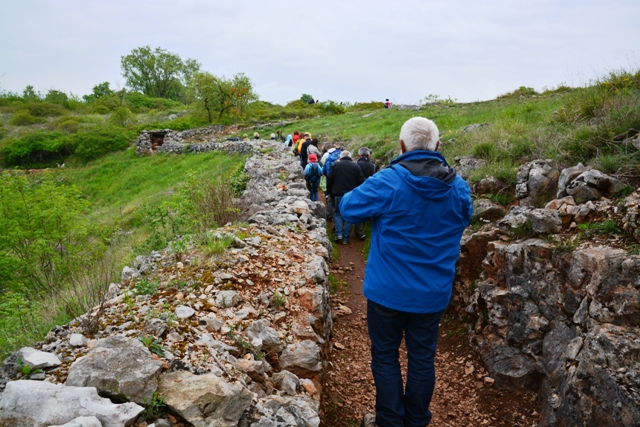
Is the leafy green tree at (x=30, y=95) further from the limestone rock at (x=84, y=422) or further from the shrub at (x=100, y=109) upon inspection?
the limestone rock at (x=84, y=422)

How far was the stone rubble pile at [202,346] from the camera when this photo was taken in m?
2.36

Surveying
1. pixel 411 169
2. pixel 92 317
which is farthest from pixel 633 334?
pixel 92 317

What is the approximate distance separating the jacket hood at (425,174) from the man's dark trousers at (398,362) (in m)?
0.99

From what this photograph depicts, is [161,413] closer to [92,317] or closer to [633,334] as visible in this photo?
[92,317]

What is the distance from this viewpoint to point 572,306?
4.03 metres

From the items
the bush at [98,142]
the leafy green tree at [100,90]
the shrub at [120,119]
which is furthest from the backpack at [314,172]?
the leafy green tree at [100,90]

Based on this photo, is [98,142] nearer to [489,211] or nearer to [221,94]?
[221,94]

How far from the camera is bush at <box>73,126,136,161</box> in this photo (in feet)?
113

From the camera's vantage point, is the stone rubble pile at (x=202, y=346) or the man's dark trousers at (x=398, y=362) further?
the man's dark trousers at (x=398, y=362)

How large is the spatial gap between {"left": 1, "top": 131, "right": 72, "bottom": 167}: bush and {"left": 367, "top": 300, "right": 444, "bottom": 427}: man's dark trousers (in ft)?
131

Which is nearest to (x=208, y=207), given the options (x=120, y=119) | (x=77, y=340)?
(x=77, y=340)

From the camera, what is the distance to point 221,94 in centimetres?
3847

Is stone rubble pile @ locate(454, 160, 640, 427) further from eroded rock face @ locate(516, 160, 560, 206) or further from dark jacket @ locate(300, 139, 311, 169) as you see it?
dark jacket @ locate(300, 139, 311, 169)

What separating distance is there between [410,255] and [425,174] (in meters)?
0.64
